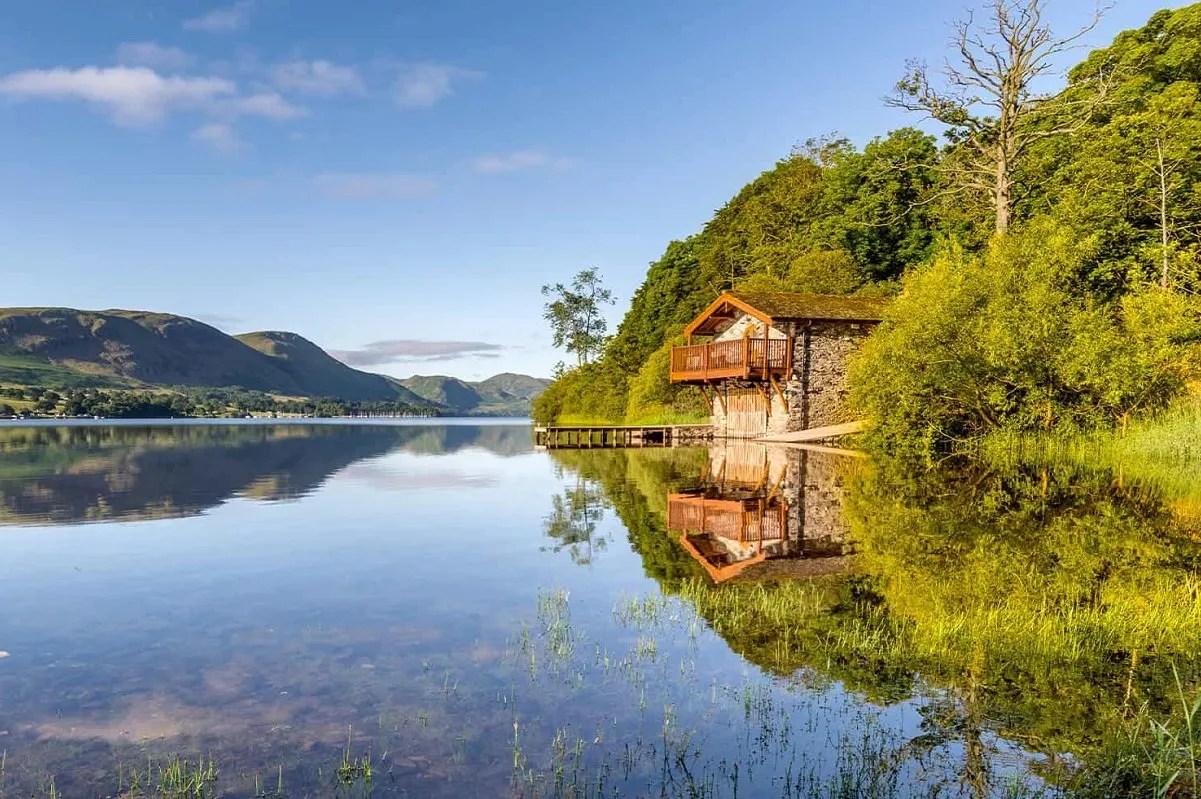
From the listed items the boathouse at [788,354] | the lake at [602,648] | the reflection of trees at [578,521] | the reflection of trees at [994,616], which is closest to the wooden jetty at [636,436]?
the boathouse at [788,354]

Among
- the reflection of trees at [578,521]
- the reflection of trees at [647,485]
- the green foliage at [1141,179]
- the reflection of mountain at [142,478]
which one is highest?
the green foliage at [1141,179]

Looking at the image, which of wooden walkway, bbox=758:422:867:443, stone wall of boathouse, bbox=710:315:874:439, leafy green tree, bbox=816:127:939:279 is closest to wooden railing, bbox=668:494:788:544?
wooden walkway, bbox=758:422:867:443

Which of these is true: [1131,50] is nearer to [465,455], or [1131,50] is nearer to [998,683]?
[465,455]

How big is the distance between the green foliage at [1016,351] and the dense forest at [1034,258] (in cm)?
6

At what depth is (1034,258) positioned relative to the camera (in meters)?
24.7

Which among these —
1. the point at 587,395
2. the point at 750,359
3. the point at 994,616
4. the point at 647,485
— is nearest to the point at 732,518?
the point at 647,485

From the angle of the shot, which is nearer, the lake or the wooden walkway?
the lake

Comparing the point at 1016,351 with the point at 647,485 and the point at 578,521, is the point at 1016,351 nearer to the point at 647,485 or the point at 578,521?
the point at 647,485

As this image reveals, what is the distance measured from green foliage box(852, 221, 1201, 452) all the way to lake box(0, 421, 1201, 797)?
295 inches

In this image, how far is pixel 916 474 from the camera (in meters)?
21.7

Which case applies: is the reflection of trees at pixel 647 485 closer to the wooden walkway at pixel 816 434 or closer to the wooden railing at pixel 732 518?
the wooden railing at pixel 732 518

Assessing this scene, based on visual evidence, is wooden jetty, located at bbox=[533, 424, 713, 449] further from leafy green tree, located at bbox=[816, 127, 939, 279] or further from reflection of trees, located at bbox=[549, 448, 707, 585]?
leafy green tree, located at bbox=[816, 127, 939, 279]

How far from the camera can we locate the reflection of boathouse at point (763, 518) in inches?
449

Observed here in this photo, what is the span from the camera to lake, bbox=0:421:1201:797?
16.3 feet
